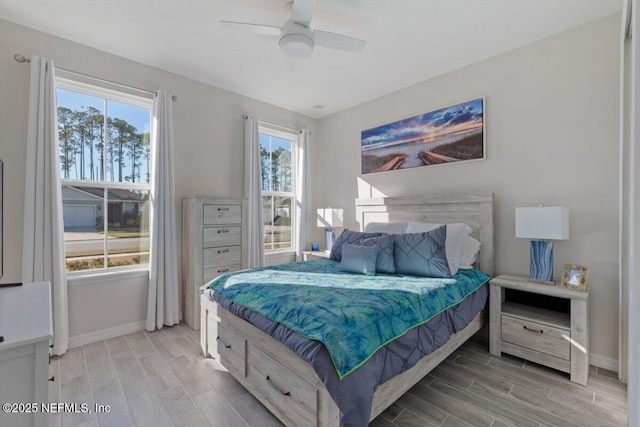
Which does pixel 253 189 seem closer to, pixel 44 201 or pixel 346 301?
pixel 44 201

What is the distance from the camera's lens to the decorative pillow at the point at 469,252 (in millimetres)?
2719

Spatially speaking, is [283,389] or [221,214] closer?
[283,389]

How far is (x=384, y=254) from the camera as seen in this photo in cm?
261

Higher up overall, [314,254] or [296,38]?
[296,38]

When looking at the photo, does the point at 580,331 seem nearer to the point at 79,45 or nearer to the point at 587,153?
the point at 587,153

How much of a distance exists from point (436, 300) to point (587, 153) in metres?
1.82

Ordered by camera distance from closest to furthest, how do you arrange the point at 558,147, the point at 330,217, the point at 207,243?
the point at 558,147 < the point at 207,243 < the point at 330,217

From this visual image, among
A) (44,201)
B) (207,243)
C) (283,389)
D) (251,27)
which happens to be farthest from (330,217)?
(44,201)

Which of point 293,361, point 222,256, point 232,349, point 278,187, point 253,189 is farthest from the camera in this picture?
point 278,187

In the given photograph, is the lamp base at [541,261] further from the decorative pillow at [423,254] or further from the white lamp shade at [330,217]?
the white lamp shade at [330,217]

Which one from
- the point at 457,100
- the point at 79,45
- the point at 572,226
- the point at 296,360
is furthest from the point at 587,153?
the point at 79,45

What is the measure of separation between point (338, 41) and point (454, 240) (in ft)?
6.46

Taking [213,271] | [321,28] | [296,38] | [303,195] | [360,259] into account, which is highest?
[321,28]

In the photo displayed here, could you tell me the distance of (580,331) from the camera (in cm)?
208
